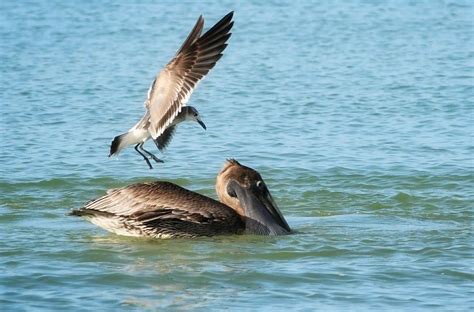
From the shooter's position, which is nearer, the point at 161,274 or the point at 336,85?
the point at 161,274

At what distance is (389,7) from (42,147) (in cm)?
1080

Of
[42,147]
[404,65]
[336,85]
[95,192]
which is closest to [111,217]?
[95,192]

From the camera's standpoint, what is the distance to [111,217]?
801cm

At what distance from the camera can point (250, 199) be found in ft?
27.2

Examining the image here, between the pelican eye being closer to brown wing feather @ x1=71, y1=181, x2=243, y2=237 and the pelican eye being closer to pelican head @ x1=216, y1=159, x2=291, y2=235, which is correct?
pelican head @ x1=216, y1=159, x2=291, y2=235

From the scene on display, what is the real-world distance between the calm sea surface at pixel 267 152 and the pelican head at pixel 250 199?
0.15 metres

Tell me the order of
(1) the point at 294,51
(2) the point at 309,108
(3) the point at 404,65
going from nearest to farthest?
(2) the point at 309,108
(3) the point at 404,65
(1) the point at 294,51

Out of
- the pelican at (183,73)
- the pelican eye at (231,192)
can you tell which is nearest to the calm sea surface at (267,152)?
the pelican eye at (231,192)

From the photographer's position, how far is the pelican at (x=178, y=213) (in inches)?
316

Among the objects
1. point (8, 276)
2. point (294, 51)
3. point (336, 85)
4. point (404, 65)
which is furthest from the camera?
point (294, 51)

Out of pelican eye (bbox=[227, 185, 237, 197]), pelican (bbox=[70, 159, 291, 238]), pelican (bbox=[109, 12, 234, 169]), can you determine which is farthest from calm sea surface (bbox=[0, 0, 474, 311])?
pelican (bbox=[109, 12, 234, 169])

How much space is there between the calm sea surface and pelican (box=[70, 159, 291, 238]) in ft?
0.39

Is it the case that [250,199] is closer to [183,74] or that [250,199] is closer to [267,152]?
[183,74]

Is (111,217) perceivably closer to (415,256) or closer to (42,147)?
(415,256)
